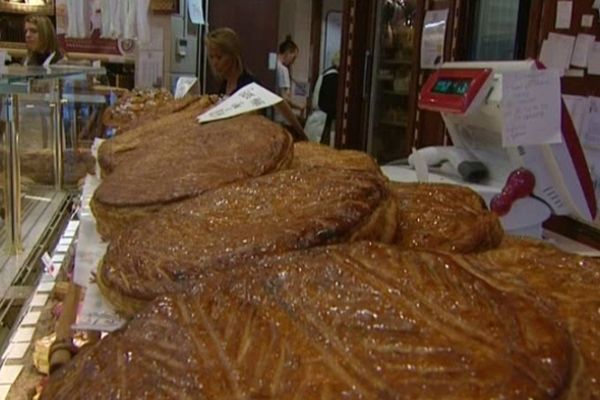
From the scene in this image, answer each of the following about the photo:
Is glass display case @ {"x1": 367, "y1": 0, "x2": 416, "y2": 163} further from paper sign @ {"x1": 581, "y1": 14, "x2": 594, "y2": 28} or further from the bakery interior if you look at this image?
the bakery interior

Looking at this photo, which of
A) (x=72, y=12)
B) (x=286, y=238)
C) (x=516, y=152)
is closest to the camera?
(x=286, y=238)

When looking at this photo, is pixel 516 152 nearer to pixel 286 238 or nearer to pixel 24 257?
pixel 286 238

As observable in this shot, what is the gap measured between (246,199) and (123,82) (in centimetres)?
495

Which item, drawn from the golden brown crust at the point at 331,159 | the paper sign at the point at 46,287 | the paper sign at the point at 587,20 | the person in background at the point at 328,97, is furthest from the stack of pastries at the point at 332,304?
the person in background at the point at 328,97

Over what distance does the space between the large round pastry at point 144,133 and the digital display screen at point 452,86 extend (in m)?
0.74

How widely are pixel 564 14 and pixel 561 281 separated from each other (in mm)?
2695

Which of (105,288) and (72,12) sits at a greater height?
(72,12)

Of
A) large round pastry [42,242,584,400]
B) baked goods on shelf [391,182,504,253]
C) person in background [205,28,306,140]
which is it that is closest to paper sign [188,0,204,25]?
person in background [205,28,306,140]

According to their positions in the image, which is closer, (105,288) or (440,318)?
(440,318)

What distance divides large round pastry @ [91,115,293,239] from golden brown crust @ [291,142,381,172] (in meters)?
0.07

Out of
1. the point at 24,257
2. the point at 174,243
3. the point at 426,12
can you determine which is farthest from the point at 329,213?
the point at 426,12

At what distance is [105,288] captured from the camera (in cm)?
73

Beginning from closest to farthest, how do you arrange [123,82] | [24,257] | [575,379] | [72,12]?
[575,379], [24,257], [72,12], [123,82]

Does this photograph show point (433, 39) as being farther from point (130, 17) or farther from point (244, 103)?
point (244, 103)
